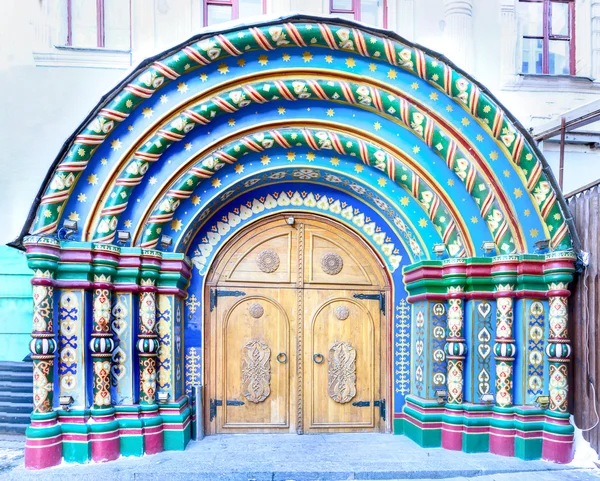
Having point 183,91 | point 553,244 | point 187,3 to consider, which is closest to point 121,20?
point 187,3

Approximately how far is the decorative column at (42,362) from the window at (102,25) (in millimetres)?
2666

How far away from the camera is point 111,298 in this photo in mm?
5215

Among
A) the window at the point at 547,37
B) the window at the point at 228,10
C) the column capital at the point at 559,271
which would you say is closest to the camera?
the column capital at the point at 559,271

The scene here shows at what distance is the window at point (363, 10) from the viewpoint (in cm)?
664

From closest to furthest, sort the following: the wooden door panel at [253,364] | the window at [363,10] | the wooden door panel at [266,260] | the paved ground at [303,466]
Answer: the paved ground at [303,466]
the wooden door panel at [253,364]
the wooden door panel at [266,260]
the window at [363,10]

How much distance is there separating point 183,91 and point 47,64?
216 centimetres

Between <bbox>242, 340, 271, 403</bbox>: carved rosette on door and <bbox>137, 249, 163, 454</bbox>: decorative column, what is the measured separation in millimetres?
985

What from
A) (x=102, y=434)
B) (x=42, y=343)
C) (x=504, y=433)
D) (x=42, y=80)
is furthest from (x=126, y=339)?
(x=504, y=433)

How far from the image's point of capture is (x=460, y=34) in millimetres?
6590

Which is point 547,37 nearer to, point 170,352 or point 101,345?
point 170,352

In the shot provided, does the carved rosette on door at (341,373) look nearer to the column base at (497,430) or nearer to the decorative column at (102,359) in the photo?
the column base at (497,430)

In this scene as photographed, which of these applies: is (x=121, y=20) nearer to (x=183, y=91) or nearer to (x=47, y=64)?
(x=47, y=64)

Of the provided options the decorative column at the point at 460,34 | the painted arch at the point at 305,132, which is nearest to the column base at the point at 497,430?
the painted arch at the point at 305,132

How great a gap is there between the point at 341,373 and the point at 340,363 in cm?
10
